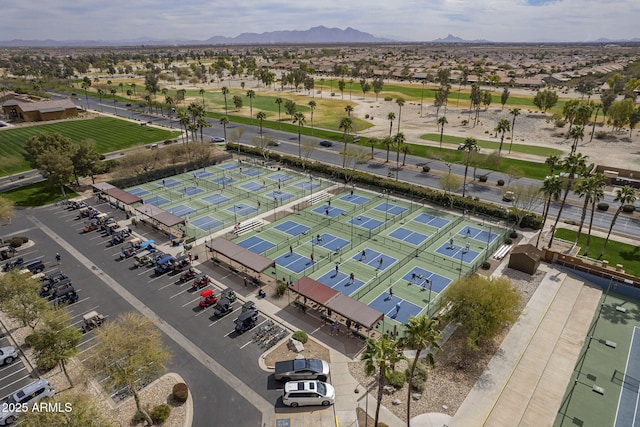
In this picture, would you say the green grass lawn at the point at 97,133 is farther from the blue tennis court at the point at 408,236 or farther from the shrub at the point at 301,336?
the shrub at the point at 301,336

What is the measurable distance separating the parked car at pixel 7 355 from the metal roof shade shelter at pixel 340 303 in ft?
80.2

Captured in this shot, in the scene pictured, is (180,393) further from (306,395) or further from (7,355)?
(7,355)

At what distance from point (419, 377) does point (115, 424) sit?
74.1 feet

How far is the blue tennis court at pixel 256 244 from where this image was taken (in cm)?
4997

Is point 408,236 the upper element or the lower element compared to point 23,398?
lower

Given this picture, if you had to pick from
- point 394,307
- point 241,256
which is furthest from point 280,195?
Answer: point 394,307

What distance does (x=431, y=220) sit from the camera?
57719 mm

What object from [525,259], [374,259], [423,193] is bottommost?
[374,259]

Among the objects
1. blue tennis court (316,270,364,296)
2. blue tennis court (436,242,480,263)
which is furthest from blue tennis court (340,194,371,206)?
blue tennis court (316,270,364,296)

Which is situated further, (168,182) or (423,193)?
(168,182)

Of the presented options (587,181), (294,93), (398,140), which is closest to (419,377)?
(587,181)

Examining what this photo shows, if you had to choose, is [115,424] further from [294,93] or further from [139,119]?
[294,93]

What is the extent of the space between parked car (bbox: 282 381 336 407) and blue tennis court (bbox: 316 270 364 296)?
45.8ft

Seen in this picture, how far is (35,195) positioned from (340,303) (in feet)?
202
